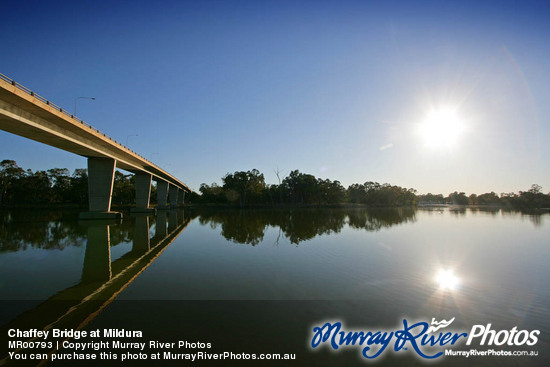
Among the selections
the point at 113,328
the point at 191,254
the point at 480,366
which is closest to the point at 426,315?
the point at 480,366

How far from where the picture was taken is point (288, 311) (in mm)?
6633

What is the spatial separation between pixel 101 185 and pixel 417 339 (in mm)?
42549

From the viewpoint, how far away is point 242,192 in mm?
99500

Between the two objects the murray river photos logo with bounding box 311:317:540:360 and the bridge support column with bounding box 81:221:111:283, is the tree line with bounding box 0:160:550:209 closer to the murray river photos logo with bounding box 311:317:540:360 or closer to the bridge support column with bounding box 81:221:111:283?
the bridge support column with bounding box 81:221:111:283

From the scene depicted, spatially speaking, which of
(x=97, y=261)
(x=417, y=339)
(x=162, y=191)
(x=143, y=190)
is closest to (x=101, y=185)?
(x=143, y=190)

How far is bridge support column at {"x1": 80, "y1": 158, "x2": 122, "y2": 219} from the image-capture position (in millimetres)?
36031

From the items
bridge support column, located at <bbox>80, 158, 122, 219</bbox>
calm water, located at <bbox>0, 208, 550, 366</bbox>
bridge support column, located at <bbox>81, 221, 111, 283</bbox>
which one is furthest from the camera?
bridge support column, located at <bbox>80, 158, 122, 219</bbox>

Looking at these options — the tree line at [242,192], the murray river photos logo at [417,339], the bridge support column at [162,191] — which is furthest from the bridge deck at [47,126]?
the tree line at [242,192]

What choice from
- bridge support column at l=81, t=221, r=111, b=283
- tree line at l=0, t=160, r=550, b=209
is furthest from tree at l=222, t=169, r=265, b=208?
bridge support column at l=81, t=221, r=111, b=283

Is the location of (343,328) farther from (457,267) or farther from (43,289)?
(43,289)

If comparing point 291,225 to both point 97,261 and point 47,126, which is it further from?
point 47,126

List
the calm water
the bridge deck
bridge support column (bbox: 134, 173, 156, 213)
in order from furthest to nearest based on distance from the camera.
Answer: bridge support column (bbox: 134, 173, 156, 213) → the bridge deck → the calm water

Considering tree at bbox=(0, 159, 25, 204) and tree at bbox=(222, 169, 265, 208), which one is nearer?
tree at bbox=(0, 159, 25, 204)

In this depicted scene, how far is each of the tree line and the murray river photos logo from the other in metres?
92.6
